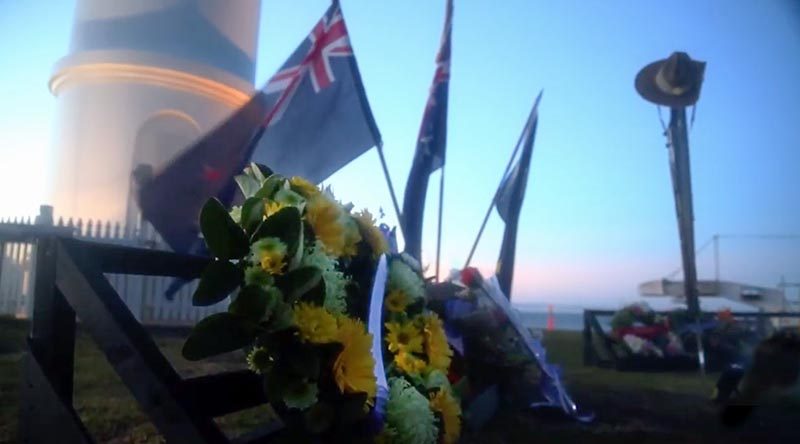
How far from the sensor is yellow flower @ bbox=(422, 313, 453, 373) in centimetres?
179

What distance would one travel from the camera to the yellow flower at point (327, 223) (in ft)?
4.78

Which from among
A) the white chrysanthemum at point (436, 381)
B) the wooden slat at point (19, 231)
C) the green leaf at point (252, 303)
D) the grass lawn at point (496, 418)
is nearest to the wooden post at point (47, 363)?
the green leaf at point (252, 303)

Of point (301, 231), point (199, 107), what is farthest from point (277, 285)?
point (199, 107)

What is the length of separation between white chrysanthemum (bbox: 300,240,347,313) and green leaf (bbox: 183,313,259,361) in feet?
0.62

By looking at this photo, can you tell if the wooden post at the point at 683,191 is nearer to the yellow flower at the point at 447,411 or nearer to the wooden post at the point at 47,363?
the yellow flower at the point at 447,411

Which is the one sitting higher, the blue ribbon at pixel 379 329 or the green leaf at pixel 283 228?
the green leaf at pixel 283 228

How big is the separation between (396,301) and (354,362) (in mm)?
468

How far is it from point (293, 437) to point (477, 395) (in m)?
1.65

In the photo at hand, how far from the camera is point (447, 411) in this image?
1683 mm

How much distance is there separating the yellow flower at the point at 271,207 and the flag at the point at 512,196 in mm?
2966

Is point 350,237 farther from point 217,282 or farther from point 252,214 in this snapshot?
point 217,282

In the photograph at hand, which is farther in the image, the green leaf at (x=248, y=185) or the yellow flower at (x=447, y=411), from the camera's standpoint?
the yellow flower at (x=447, y=411)

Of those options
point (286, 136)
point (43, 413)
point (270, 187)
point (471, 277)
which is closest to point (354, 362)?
point (270, 187)

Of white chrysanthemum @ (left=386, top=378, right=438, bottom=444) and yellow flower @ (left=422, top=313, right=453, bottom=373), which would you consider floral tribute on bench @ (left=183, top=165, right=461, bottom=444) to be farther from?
yellow flower @ (left=422, top=313, right=453, bottom=373)
